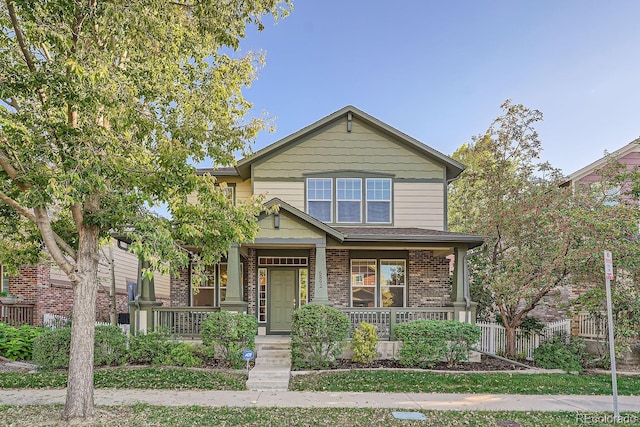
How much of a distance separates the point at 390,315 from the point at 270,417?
19.1 ft

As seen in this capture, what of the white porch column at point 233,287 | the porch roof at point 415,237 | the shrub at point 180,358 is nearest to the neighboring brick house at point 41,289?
the shrub at point 180,358

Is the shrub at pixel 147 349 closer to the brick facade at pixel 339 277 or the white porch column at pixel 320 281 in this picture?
the white porch column at pixel 320 281

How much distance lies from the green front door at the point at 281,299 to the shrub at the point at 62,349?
4.66 metres

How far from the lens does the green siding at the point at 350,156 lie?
45.6 feet

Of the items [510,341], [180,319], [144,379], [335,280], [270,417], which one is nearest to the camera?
[270,417]

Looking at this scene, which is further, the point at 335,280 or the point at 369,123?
the point at 369,123

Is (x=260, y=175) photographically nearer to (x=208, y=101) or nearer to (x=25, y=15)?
(x=208, y=101)

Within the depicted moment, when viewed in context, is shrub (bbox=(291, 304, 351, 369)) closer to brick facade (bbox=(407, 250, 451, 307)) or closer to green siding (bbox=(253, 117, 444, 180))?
brick facade (bbox=(407, 250, 451, 307))

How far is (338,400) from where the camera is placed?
7.62m

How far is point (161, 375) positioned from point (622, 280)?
10873 millimetres

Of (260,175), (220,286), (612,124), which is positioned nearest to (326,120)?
(260,175)

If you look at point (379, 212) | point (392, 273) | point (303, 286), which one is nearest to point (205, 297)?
point (303, 286)

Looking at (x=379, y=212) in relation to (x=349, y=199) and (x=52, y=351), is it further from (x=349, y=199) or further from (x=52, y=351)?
(x=52, y=351)

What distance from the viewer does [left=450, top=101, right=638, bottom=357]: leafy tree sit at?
9789mm
